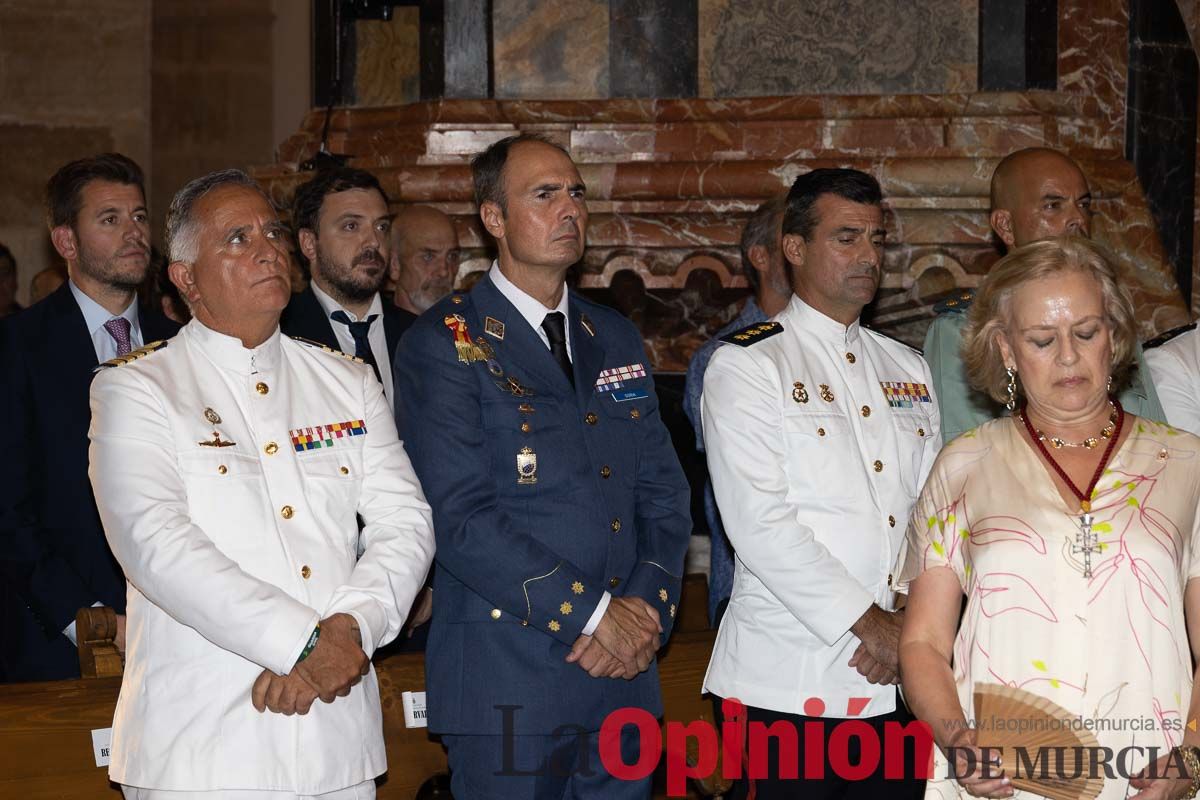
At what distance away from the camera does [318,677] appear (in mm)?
2652

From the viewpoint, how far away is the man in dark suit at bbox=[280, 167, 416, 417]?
4.04 metres

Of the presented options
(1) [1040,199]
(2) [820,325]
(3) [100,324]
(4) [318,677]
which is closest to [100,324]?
(3) [100,324]

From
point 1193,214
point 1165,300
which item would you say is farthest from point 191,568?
point 1193,214

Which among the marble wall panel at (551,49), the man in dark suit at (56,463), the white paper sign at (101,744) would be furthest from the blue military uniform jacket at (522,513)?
the marble wall panel at (551,49)

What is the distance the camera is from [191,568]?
2.63 meters

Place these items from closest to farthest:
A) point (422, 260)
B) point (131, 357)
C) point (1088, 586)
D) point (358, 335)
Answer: point (1088, 586) < point (131, 357) < point (358, 335) < point (422, 260)

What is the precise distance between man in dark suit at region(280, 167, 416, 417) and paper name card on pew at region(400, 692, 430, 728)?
3.06ft

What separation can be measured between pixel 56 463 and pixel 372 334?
39.7 inches

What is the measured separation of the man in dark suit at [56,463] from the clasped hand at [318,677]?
70cm

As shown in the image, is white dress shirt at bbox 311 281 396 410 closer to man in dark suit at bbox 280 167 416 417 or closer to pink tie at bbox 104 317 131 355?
man in dark suit at bbox 280 167 416 417

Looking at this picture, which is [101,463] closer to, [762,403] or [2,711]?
[2,711]

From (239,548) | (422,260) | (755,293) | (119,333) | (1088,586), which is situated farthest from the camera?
(755,293)

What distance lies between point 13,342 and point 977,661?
7.90ft

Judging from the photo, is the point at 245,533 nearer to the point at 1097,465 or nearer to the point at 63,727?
the point at 63,727
